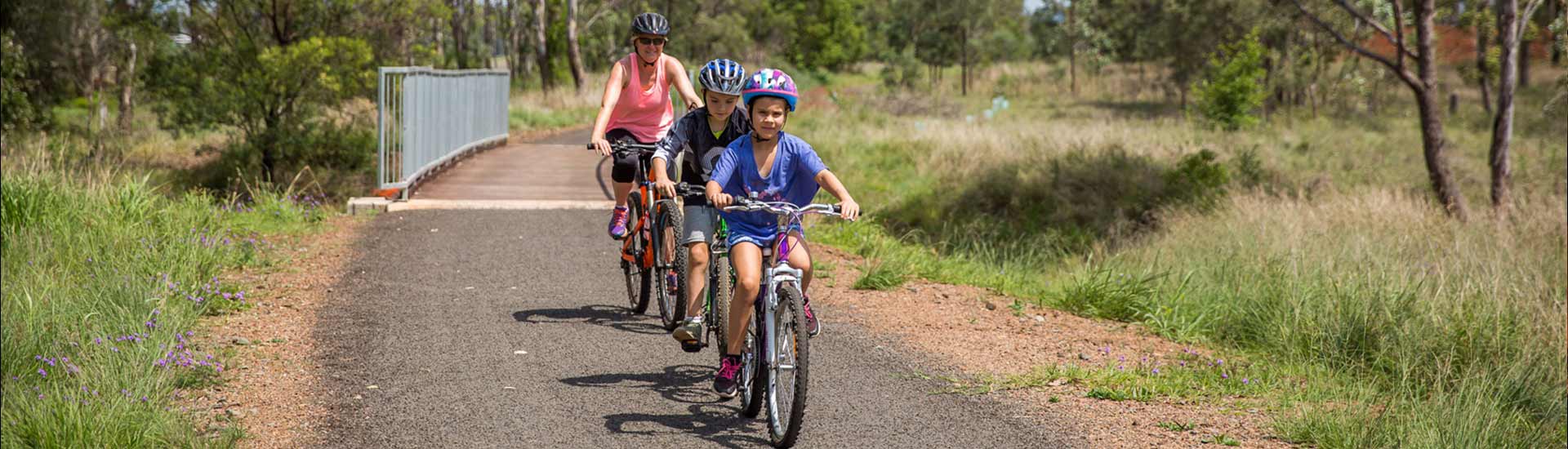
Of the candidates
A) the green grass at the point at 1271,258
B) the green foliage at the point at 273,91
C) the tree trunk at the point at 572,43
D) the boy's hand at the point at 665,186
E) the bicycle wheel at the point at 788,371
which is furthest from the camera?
the tree trunk at the point at 572,43

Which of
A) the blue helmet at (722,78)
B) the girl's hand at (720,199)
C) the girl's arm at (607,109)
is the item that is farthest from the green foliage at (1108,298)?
the girl's hand at (720,199)

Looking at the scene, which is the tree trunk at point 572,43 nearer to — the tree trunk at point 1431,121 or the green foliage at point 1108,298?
the tree trunk at point 1431,121

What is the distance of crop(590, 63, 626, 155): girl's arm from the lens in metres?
6.68

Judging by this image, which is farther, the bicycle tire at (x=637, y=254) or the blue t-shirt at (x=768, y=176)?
the bicycle tire at (x=637, y=254)

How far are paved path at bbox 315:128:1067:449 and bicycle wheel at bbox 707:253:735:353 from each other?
0.34 meters

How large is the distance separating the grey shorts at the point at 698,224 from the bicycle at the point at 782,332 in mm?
714

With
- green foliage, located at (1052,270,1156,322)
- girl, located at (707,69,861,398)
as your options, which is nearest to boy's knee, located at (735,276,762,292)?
girl, located at (707,69,861,398)

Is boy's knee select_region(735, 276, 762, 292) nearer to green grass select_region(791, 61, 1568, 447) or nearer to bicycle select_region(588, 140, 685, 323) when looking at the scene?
bicycle select_region(588, 140, 685, 323)

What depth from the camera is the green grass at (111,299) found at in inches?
197

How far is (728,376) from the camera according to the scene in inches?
216

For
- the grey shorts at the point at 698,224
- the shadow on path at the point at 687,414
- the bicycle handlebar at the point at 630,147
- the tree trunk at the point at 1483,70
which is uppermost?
the tree trunk at the point at 1483,70

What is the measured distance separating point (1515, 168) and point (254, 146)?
20.1 metres

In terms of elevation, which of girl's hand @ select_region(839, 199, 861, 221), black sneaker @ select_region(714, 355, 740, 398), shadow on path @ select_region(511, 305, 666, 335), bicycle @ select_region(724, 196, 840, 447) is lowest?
shadow on path @ select_region(511, 305, 666, 335)

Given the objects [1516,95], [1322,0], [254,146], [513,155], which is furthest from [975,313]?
[1516,95]
